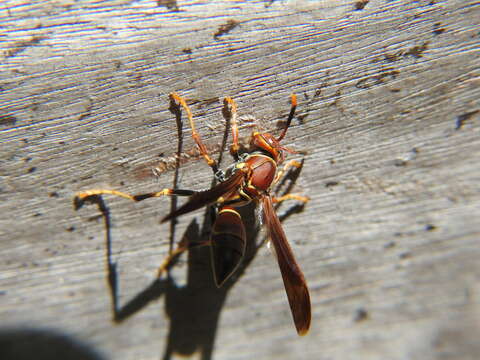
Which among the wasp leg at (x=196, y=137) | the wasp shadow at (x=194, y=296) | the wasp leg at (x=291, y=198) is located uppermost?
the wasp leg at (x=196, y=137)

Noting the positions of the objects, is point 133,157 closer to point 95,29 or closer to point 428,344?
point 95,29

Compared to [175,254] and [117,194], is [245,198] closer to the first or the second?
[175,254]

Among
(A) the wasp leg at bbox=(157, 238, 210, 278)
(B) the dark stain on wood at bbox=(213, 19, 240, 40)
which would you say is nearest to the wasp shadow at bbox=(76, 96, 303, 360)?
(A) the wasp leg at bbox=(157, 238, 210, 278)

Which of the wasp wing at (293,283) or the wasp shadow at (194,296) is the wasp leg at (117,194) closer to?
the wasp shadow at (194,296)

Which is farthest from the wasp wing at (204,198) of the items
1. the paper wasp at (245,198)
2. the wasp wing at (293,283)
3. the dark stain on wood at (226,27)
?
the dark stain on wood at (226,27)

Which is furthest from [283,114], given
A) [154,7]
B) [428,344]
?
[428,344]


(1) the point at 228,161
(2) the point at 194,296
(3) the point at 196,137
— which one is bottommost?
(2) the point at 194,296

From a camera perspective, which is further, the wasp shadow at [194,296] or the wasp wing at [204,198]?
the wasp shadow at [194,296]

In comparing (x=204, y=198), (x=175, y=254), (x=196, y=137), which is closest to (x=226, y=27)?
(x=196, y=137)
